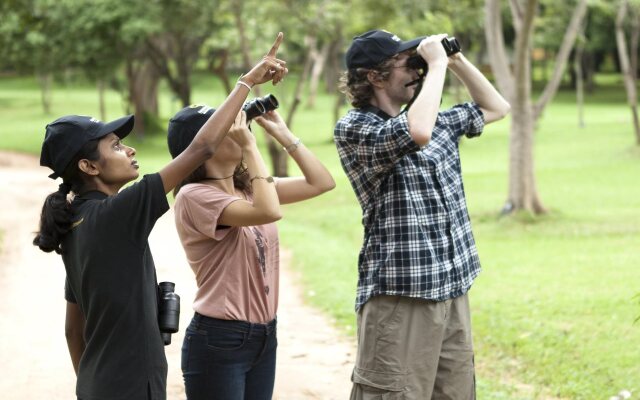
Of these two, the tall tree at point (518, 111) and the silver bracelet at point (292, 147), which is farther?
the tall tree at point (518, 111)

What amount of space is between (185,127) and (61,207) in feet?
1.99

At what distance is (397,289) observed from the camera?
12.5 feet

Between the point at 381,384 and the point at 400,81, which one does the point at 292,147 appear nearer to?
the point at 400,81

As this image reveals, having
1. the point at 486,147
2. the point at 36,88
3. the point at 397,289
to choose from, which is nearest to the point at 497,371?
the point at 397,289

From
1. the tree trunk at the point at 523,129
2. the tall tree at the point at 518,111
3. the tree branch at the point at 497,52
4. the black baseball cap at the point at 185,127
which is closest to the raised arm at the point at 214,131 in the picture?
the black baseball cap at the point at 185,127

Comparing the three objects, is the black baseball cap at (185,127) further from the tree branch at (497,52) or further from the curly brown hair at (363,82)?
the tree branch at (497,52)

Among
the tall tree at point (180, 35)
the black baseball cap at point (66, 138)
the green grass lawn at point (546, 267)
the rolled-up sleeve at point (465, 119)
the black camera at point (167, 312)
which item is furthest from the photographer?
the tall tree at point (180, 35)

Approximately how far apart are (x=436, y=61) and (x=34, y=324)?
582 centimetres

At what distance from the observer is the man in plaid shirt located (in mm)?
3779

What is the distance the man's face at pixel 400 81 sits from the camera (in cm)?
→ 394

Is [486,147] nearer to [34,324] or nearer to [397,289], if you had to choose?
[34,324]

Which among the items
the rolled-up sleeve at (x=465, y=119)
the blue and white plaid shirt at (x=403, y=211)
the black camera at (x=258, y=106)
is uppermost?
the black camera at (x=258, y=106)

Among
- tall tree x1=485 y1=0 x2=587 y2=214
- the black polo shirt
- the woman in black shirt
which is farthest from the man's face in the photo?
tall tree x1=485 y1=0 x2=587 y2=214

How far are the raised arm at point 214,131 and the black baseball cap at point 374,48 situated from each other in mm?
555
